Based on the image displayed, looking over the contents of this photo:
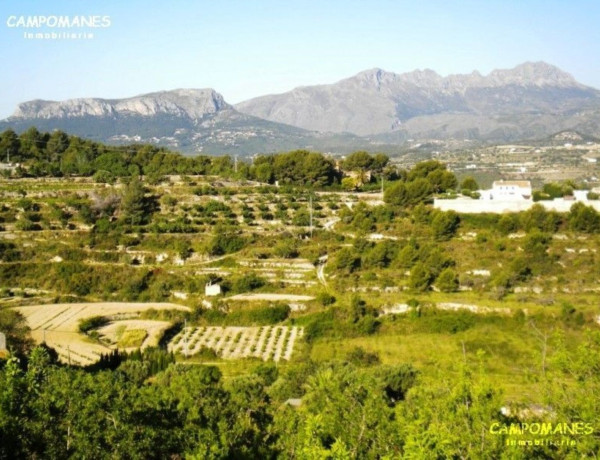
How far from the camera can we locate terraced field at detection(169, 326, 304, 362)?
766 inches

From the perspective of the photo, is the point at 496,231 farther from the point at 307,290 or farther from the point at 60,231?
the point at 60,231

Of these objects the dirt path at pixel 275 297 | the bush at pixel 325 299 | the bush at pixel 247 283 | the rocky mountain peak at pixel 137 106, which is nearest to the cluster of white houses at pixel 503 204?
the bush at pixel 325 299

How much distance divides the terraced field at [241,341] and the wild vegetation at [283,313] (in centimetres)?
12

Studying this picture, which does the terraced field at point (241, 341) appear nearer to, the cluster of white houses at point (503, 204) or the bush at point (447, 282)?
the bush at point (447, 282)

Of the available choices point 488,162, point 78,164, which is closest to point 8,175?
point 78,164

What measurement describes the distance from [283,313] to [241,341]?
2675mm

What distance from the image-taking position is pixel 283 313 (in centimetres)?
2272

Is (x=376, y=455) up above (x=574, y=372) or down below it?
below

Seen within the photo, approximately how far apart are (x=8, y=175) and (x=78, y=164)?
16.1 feet

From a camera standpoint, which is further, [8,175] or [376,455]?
[8,175]

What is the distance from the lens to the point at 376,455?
8516mm

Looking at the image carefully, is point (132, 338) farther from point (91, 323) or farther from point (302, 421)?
point (302, 421)

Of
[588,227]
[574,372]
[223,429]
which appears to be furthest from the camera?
[588,227]

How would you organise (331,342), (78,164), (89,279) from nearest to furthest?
(331,342) → (89,279) → (78,164)
